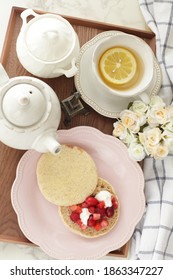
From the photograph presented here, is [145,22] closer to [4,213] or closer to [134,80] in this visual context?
[134,80]

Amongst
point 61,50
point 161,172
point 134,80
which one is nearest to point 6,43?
point 61,50

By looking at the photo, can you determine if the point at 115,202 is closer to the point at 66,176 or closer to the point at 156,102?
the point at 66,176

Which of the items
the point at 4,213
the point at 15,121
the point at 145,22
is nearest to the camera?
the point at 15,121

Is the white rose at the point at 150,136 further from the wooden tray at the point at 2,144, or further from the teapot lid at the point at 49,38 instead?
the teapot lid at the point at 49,38

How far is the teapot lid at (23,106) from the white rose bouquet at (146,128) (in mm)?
245

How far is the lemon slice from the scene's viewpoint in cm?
116

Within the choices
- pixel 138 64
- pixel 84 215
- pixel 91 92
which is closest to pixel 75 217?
pixel 84 215

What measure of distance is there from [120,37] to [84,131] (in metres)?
0.26

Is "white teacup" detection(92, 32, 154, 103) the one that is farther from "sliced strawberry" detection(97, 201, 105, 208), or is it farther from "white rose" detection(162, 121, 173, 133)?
"sliced strawberry" detection(97, 201, 105, 208)

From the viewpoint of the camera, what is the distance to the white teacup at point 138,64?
114 centimetres

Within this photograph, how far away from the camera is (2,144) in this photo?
1.15 metres

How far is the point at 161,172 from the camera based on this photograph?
1188mm

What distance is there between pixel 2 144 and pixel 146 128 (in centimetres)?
36

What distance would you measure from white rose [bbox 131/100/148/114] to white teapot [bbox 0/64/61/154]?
21 centimetres
